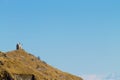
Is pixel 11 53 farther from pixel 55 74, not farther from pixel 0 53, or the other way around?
pixel 0 53

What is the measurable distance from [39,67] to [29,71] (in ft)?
157

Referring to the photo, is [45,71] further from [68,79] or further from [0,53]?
[0,53]

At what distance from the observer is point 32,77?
5231 inches

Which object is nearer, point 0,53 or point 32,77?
point 32,77

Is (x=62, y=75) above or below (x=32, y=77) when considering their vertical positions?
above

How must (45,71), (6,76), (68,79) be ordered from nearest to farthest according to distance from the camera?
(6,76) → (45,71) → (68,79)

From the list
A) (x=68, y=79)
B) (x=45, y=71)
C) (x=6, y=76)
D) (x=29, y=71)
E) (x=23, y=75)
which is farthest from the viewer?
(x=68, y=79)

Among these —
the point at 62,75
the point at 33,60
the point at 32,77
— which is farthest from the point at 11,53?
the point at 32,77

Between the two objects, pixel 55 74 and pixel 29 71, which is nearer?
pixel 29 71

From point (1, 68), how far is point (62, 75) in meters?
78.8

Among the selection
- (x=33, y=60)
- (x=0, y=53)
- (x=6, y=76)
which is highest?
(x=33, y=60)

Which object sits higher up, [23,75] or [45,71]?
[45,71]

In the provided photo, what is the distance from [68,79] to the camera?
198750 millimetres

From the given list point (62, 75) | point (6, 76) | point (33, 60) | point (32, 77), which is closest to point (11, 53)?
point (33, 60)
